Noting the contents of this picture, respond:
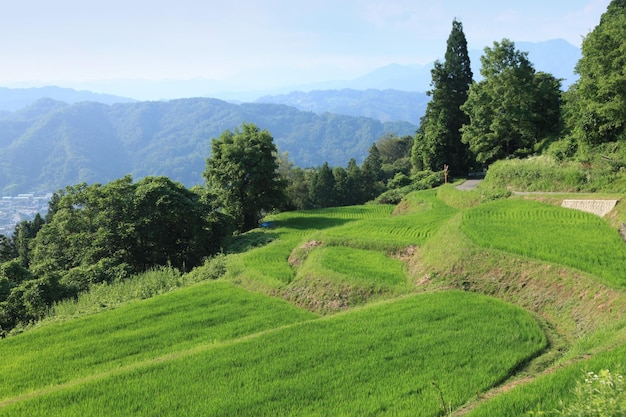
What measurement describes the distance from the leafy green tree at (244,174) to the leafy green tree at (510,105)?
698 inches

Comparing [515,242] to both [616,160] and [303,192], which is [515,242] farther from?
[303,192]

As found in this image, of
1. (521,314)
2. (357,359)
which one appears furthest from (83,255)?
(521,314)

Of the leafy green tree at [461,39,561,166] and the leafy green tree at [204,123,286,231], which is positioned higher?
the leafy green tree at [461,39,561,166]

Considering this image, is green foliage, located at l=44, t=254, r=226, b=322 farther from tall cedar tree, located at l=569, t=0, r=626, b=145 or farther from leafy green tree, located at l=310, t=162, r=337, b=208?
leafy green tree, located at l=310, t=162, r=337, b=208

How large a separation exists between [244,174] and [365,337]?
27.5 metres

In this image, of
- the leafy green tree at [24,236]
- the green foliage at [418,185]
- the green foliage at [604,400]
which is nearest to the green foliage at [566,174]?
the green foliage at [418,185]

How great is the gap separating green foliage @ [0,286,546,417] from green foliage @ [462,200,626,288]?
2.60 metres

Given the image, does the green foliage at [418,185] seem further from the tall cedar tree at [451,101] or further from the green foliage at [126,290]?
the green foliage at [126,290]

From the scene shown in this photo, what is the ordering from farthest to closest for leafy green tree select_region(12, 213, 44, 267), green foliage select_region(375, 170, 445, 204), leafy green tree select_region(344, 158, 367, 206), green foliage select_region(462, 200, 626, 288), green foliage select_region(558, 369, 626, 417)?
leafy green tree select_region(344, 158, 367, 206)
leafy green tree select_region(12, 213, 44, 267)
green foliage select_region(375, 170, 445, 204)
green foliage select_region(462, 200, 626, 288)
green foliage select_region(558, 369, 626, 417)

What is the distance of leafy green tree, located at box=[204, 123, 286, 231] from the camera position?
36844 millimetres

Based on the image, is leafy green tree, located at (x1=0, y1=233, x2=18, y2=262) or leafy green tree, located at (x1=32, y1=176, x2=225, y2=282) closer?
leafy green tree, located at (x1=32, y1=176, x2=225, y2=282)

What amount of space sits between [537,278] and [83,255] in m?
25.2

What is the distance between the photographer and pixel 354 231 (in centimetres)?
2383

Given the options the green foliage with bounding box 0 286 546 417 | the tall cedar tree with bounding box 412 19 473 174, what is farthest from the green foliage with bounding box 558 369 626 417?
the tall cedar tree with bounding box 412 19 473 174
